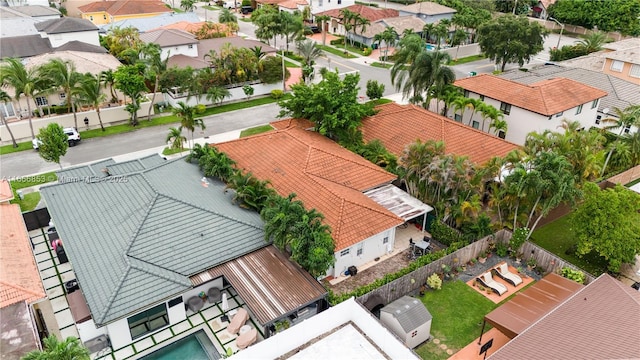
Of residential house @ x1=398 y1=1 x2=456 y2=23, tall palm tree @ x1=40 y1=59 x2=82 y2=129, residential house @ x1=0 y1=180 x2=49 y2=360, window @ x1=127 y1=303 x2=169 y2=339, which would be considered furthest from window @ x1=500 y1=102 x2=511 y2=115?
residential house @ x1=398 y1=1 x2=456 y2=23

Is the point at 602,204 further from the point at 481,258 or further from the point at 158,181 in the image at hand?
the point at 158,181

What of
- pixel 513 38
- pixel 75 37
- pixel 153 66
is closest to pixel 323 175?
pixel 153 66

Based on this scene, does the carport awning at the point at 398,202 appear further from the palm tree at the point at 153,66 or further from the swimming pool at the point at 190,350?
the palm tree at the point at 153,66

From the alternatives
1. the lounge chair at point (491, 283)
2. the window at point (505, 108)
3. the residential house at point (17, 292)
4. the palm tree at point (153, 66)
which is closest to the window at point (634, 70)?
the window at point (505, 108)

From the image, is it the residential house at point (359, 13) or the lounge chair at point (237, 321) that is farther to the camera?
the residential house at point (359, 13)

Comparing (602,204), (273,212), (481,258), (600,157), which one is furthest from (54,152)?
(600,157)

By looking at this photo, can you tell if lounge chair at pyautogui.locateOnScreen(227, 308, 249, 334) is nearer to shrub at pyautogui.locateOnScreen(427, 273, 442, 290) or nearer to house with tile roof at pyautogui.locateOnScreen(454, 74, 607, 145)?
shrub at pyautogui.locateOnScreen(427, 273, 442, 290)
